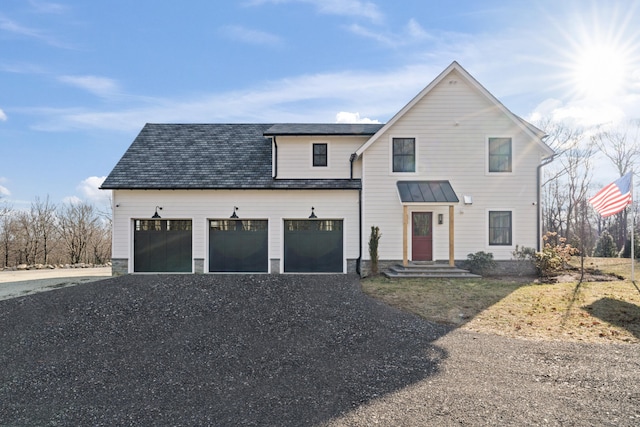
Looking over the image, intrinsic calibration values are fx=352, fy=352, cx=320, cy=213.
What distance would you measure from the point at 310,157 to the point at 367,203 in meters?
3.18

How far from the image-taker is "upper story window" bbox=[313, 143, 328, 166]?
15.0 metres

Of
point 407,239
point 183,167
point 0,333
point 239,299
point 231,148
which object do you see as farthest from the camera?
point 231,148

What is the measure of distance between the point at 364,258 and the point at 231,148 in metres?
7.87

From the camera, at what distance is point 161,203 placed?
14.2 m

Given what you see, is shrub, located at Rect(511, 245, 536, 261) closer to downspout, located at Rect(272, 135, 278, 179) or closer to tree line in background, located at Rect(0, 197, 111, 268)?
downspout, located at Rect(272, 135, 278, 179)

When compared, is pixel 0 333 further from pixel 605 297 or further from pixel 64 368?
pixel 605 297

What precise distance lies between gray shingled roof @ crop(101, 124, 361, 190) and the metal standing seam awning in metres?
2.03

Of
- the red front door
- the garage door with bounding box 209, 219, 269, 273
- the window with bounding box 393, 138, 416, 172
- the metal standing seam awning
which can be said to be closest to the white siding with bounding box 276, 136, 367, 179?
the window with bounding box 393, 138, 416, 172

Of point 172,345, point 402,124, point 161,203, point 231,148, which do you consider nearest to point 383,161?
point 402,124

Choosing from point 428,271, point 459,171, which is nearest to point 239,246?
point 428,271

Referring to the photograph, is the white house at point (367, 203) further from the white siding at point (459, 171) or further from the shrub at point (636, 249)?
the shrub at point (636, 249)

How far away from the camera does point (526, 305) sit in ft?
30.6

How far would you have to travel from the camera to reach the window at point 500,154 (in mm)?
14133

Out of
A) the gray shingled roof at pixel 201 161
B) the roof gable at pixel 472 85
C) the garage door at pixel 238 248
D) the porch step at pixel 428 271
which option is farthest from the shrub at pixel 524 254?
the garage door at pixel 238 248
